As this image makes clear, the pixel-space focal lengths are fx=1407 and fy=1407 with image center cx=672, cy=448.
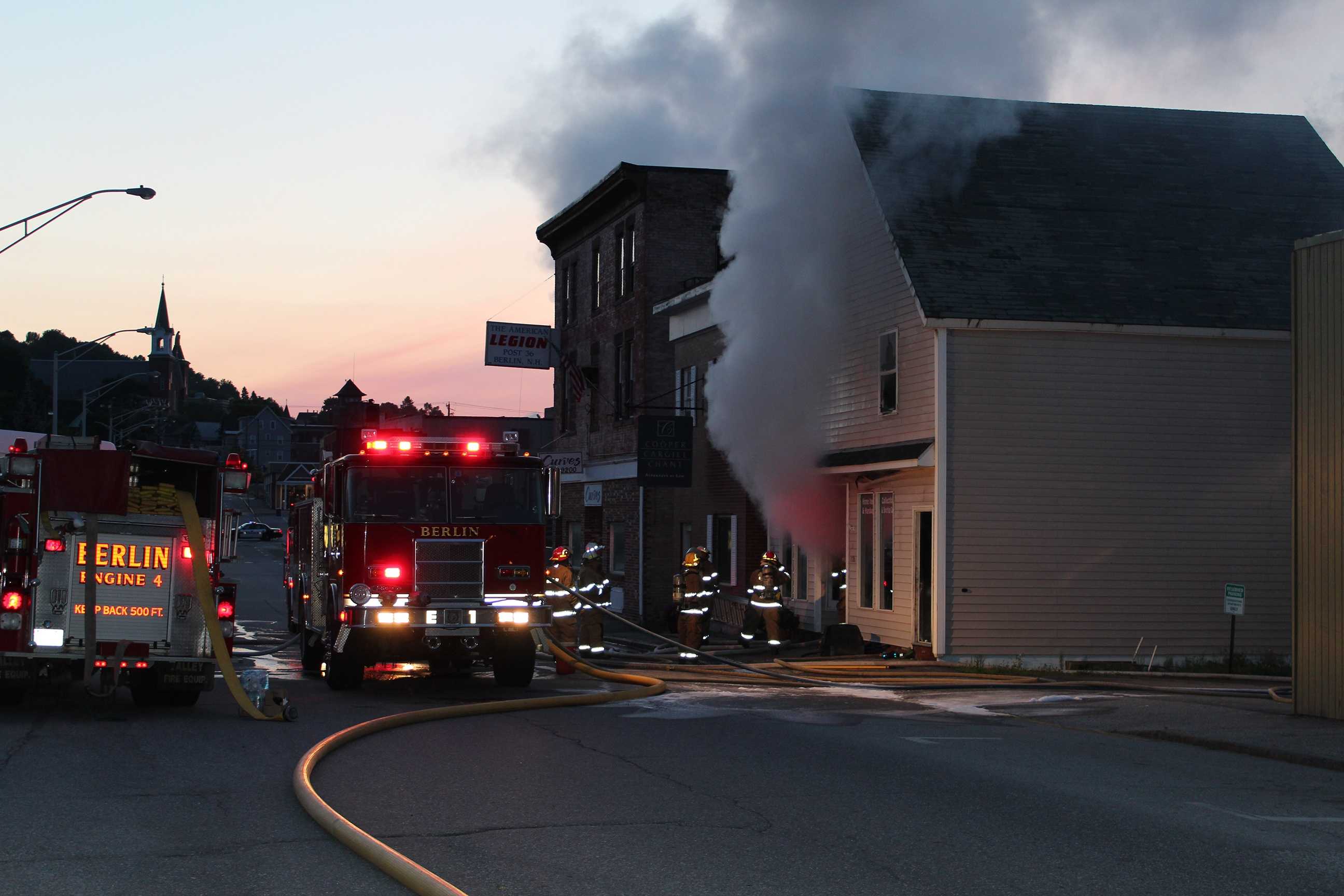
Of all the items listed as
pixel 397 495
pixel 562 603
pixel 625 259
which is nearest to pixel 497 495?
pixel 397 495

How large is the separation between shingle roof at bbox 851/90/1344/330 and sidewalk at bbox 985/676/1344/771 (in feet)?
20.3

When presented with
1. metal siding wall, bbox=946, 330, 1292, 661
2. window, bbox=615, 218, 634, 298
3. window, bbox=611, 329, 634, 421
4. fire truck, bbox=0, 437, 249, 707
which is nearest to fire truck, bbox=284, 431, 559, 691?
fire truck, bbox=0, 437, 249, 707

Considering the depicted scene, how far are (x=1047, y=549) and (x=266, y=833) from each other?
1382 cm

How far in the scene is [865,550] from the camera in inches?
877

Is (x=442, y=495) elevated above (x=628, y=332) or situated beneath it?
situated beneath

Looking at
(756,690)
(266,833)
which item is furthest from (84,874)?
(756,690)

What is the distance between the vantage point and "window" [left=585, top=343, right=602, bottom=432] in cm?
3631

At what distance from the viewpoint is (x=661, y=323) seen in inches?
1289

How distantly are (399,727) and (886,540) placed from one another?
10993 mm

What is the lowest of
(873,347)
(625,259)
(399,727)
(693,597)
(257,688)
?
(399,727)

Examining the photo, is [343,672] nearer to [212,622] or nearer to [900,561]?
[212,622]

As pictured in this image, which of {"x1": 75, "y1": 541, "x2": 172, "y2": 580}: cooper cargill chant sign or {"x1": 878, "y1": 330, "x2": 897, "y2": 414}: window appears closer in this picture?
{"x1": 75, "y1": 541, "x2": 172, "y2": 580}: cooper cargill chant sign

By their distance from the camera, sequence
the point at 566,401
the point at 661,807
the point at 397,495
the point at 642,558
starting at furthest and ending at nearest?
the point at 566,401 → the point at 642,558 → the point at 397,495 → the point at 661,807

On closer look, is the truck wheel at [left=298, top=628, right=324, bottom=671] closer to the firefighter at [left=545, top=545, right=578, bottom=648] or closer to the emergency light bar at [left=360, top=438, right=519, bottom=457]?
the firefighter at [left=545, top=545, right=578, bottom=648]
